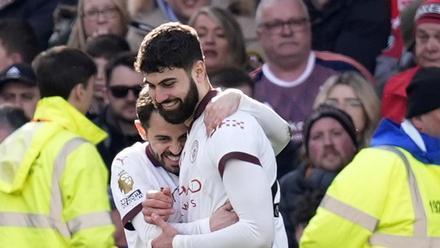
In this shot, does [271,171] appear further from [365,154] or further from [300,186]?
[300,186]

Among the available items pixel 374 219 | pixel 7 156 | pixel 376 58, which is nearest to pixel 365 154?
pixel 374 219

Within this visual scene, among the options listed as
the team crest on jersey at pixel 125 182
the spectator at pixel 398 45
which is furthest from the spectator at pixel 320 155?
the team crest on jersey at pixel 125 182

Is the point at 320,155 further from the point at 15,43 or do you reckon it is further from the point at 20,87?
the point at 15,43

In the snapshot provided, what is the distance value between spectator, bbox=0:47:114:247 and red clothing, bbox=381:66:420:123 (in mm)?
1776

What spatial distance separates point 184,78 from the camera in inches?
253

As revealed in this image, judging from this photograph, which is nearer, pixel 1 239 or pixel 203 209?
pixel 203 209

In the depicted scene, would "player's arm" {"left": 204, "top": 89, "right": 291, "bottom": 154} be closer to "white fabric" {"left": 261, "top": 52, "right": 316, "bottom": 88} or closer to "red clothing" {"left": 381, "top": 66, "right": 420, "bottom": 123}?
"red clothing" {"left": 381, "top": 66, "right": 420, "bottom": 123}

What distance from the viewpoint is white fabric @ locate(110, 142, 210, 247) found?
6812mm

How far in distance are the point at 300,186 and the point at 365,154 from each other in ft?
4.59

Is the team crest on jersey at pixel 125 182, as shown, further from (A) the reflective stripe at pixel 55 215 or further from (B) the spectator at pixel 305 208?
(B) the spectator at pixel 305 208

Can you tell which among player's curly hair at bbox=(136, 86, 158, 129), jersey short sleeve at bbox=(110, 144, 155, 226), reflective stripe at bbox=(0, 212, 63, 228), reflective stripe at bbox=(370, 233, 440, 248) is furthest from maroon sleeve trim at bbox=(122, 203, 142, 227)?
reflective stripe at bbox=(0, 212, 63, 228)

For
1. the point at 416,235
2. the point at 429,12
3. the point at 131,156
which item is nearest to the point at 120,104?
the point at 429,12

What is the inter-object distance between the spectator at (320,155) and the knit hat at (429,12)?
1000mm

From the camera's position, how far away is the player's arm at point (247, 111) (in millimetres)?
6371
